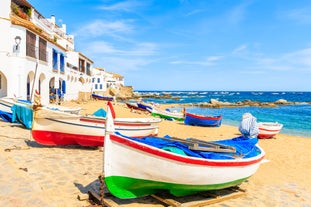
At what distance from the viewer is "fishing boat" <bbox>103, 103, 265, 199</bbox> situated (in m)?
5.48

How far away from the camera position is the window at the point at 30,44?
21655 mm

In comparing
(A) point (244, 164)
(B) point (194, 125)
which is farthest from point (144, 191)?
(B) point (194, 125)

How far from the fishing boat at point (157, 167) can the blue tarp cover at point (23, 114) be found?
1027 cm

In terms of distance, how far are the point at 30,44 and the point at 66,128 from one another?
48.6 ft

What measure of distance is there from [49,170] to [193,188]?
433cm

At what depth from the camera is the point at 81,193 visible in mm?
6434

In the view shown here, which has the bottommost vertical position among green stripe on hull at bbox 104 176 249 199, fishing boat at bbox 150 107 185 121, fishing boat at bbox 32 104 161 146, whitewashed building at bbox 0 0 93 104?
fishing boat at bbox 150 107 185 121

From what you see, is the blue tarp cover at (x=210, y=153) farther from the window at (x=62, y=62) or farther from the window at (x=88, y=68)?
the window at (x=88, y=68)

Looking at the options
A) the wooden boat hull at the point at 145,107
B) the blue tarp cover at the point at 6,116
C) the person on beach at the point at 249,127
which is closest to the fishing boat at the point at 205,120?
the wooden boat hull at the point at 145,107

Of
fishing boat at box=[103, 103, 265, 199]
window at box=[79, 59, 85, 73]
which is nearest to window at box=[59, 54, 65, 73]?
window at box=[79, 59, 85, 73]

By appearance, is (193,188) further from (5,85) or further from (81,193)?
(5,85)

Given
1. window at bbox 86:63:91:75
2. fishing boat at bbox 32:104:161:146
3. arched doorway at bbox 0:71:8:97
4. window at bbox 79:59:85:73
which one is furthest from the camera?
window at bbox 86:63:91:75

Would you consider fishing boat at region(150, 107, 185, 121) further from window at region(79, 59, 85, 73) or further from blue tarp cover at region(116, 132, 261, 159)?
window at region(79, 59, 85, 73)

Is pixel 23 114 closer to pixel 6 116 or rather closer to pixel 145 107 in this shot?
pixel 6 116
